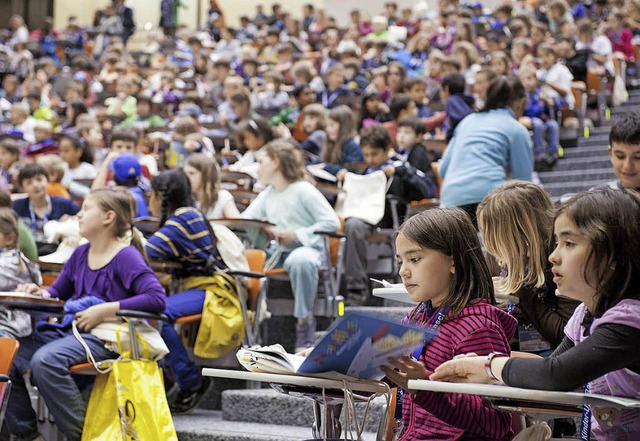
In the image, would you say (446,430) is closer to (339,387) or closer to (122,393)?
(339,387)

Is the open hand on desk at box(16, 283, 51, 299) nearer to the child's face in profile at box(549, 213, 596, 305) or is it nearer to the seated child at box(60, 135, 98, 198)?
the child's face in profile at box(549, 213, 596, 305)

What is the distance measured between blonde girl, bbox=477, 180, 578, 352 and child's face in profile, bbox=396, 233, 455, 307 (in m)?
0.42

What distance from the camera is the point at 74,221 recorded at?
5.87 m

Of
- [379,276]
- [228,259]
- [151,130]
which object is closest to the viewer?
[228,259]

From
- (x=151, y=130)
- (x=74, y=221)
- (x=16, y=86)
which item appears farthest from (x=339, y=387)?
(x=16, y=86)

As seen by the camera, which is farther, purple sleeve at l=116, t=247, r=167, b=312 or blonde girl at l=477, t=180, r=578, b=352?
purple sleeve at l=116, t=247, r=167, b=312

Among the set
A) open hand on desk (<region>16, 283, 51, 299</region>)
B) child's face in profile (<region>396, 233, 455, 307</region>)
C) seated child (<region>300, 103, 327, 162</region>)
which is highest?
child's face in profile (<region>396, 233, 455, 307</region>)

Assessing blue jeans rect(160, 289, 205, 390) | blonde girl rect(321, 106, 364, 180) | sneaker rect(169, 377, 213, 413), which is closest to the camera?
blue jeans rect(160, 289, 205, 390)

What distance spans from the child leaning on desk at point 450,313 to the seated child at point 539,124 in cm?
572

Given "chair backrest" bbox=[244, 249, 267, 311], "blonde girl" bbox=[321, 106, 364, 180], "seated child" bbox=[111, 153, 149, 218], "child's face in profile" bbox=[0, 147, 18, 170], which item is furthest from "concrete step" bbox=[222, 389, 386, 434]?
"child's face in profile" bbox=[0, 147, 18, 170]

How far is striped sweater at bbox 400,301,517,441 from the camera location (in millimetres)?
2428

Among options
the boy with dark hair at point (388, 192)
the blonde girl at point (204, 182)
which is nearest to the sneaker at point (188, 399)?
the blonde girl at point (204, 182)

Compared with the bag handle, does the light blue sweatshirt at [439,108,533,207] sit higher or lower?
higher

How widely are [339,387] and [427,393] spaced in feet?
0.67
